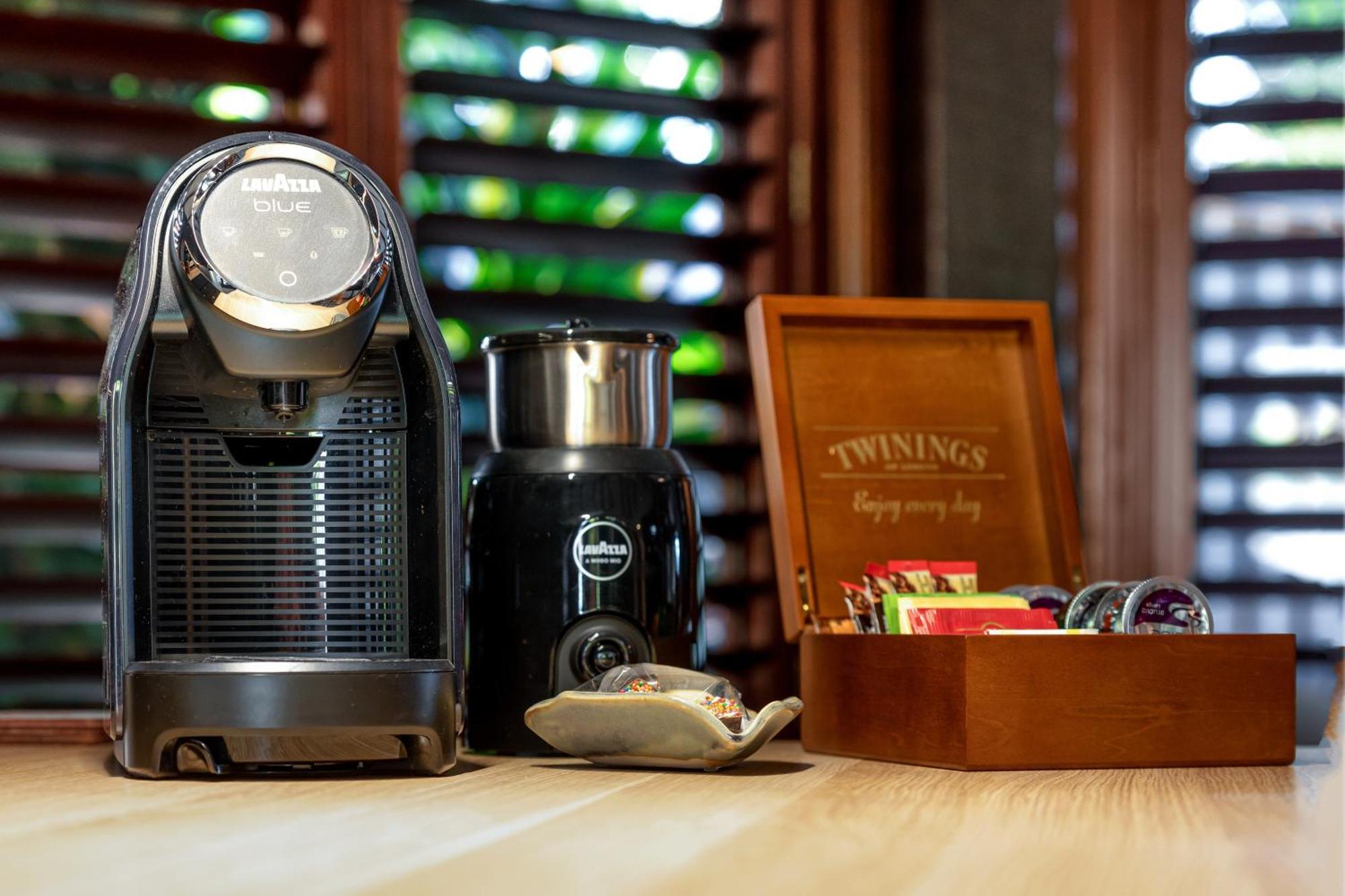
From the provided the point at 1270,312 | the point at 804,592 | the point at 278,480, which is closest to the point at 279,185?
the point at 278,480

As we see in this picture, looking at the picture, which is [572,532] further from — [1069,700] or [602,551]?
[1069,700]

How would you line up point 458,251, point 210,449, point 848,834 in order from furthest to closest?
point 458,251 < point 210,449 < point 848,834

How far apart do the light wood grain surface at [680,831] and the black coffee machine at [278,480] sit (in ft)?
0.19

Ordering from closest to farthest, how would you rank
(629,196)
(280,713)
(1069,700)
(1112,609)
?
1. (280,713)
2. (1069,700)
3. (1112,609)
4. (629,196)

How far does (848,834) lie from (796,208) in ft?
3.92

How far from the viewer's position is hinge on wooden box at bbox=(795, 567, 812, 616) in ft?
4.95

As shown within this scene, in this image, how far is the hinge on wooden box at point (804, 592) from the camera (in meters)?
1.51

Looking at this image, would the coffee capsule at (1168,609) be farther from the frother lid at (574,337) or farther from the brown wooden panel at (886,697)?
the frother lid at (574,337)

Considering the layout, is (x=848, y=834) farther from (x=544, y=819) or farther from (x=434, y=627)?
(x=434, y=627)

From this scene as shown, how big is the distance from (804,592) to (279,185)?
66 cm

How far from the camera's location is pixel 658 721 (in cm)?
119

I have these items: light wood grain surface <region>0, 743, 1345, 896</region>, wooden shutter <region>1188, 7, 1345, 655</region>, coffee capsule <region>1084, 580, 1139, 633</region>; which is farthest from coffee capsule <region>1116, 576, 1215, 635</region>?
wooden shutter <region>1188, 7, 1345, 655</region>

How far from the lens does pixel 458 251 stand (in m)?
1.82

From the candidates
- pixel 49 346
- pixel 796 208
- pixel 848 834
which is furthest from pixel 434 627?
pixel 796 208
